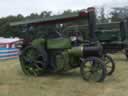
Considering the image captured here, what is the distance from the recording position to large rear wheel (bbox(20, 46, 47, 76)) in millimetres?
10180

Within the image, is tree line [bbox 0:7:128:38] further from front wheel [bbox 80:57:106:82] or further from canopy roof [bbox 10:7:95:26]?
front wheel [bbox 80:57:106:82]

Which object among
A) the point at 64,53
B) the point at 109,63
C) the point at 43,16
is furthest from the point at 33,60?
the point at 43,16

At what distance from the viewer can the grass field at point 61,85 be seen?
7660 mm

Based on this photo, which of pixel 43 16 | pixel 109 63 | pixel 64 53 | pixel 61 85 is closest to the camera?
pixel 61 85

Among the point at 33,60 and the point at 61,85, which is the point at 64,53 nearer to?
the point at 33,60

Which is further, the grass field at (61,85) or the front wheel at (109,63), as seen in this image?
the front wheel at (109,63)

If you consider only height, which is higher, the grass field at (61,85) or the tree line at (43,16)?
the tree line at (43,16)

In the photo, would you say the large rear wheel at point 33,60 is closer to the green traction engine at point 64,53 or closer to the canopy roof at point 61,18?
the green traction engine at point 64,53

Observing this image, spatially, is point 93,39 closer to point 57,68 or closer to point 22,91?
point 57,68

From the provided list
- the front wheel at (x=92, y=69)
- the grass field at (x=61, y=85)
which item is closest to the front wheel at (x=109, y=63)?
the grass field at (x=61, y=85)

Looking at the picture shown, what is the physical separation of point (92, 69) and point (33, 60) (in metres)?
2.19

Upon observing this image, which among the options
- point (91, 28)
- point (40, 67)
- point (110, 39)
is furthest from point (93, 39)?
point (110, 39)

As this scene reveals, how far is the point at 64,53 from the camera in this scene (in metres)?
9.85

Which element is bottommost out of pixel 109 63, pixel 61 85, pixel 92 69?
pixel 61 85
